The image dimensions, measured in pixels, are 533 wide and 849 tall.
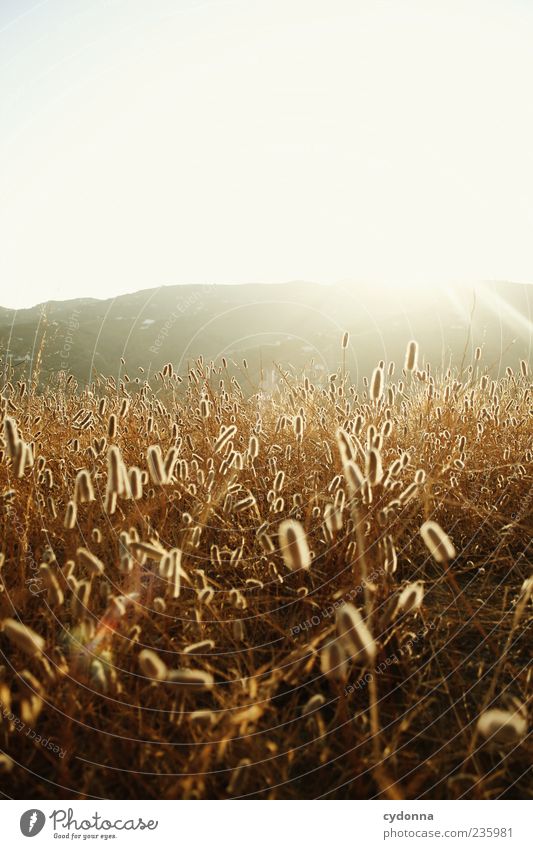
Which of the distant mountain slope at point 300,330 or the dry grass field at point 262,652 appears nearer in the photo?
the dry grass field at point 262,652

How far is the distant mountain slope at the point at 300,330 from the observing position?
20109 mm

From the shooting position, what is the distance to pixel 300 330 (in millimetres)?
26328

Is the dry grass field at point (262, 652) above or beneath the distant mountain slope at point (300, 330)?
beneath

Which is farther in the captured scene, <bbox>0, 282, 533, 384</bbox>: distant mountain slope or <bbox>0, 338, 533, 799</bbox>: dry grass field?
<bbox>0, 282, 533, 384</bbox>: distant mountain slope

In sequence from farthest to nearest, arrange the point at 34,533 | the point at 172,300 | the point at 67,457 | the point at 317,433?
the point at 172,300 → the point at 317,433 → the point at 67,457 → the point at 34,533

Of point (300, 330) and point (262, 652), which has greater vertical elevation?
point (300, 330)

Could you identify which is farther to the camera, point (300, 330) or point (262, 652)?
point (300, 330)

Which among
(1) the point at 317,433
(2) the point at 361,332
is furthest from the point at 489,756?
(2) the point at 361,332

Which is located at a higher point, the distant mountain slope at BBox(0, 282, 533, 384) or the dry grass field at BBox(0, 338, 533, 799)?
the distant mountain slope at BBox(0, 282, 533, 384)

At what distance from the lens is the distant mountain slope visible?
2011 centimetres

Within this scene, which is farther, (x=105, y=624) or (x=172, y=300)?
(x=172, y=300)
